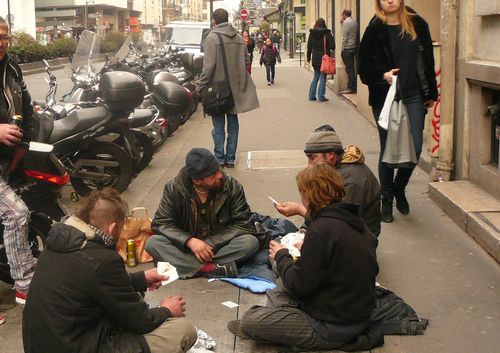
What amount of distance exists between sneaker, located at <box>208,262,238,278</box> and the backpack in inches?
48.3

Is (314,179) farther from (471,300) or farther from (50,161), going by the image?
(50,161)

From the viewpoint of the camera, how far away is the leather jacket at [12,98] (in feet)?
15.6

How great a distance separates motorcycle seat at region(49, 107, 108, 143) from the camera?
7418 mm

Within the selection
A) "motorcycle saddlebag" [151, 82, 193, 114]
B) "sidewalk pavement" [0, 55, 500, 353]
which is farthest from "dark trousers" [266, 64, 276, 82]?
"sidewalk pavement" [0, 55, 500, 353]

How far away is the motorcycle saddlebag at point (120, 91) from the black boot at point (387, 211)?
10.0 feet

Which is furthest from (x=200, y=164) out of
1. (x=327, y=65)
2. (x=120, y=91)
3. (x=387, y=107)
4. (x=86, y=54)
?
(x=327, y=65)

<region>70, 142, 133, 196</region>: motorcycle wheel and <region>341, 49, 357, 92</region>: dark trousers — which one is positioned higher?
<region>341, 49, 357, 92</region>: dark trousers

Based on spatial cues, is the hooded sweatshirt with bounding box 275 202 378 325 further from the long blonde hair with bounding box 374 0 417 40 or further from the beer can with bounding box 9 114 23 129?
the long blonde hair with bounding box 374 0 417 40

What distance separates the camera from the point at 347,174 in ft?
16.0

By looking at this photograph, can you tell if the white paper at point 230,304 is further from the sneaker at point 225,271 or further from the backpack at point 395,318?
the backpack at point 395,318

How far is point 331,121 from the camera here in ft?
43.7

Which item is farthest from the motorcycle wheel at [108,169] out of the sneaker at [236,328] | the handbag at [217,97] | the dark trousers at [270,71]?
the dark trousers at [270,71]

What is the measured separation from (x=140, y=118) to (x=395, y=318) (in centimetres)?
549

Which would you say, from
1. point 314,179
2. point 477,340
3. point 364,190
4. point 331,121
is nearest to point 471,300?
point 477,340
